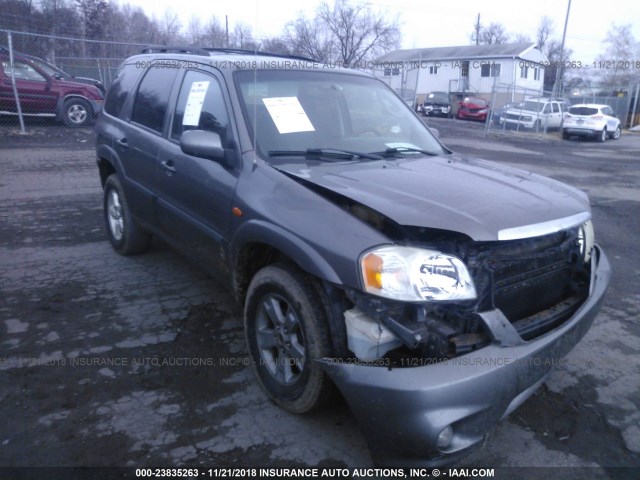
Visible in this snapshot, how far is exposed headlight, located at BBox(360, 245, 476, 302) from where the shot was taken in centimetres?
231

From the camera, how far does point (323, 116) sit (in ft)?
12.1

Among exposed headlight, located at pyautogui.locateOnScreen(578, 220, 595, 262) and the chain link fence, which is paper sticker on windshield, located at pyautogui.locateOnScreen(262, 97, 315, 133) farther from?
the chain link fence

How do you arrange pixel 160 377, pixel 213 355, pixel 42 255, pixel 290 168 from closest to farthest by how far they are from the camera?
pixel 290 168 → pixel 160 377 → pixel 213 355 → pixel 42 255

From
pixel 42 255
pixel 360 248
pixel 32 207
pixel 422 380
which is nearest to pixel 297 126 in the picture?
pixel 360 248

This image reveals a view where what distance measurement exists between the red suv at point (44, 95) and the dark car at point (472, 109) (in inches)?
899

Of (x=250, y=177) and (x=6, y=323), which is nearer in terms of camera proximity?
(x=250, y=177)

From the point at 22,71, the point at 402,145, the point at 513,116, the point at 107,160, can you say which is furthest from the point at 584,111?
the point at 107,160

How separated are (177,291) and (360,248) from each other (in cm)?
265

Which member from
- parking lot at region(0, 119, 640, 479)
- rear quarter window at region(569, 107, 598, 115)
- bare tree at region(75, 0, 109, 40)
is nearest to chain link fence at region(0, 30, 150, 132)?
parking lot at region(0, 119, 640, 479)

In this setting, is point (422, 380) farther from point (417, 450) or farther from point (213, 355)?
point (213, 355)

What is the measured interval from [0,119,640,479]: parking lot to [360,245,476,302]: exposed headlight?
0.94 metres

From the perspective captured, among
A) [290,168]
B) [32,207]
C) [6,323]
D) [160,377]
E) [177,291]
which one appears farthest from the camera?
[32,207]

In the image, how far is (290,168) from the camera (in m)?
3.09

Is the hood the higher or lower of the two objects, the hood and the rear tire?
the higher
